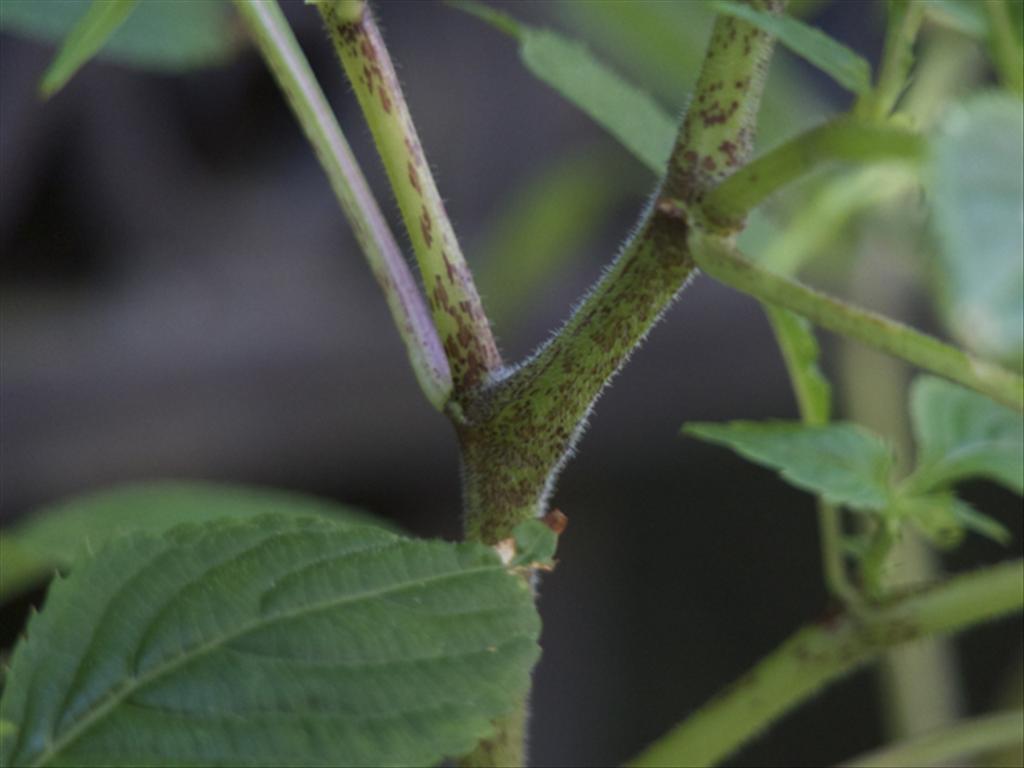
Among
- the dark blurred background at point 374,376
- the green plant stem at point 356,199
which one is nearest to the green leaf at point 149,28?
the green plant stem at point 356,199

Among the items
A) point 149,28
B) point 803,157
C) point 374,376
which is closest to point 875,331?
point 803,157

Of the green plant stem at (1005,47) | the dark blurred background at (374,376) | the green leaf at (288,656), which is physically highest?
the dark blurred background at (374,376)

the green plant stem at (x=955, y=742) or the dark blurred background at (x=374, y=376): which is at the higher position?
the dark blurred background at (x=374, y=376)

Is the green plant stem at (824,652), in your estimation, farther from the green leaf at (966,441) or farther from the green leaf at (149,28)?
the green leaf at (149,28)

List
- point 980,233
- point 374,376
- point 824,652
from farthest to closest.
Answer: point 374,376, point 824,652, point 980,233

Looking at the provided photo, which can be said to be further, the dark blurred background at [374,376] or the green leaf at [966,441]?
the dark blurred background at [374,376]

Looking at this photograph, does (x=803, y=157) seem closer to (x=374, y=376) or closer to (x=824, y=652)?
(x=824, y=652)

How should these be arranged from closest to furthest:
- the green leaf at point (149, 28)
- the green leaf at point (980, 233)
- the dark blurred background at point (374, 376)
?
the green leaf at point (980, 233), the green leaf at point (149, 28), the dark blurred background at point (374, 376)
